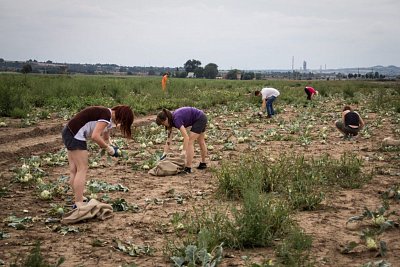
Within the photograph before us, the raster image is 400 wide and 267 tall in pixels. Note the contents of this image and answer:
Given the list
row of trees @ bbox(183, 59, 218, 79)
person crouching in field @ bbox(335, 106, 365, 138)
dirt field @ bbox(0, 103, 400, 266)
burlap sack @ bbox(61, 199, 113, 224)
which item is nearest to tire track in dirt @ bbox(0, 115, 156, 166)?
dirt field @ bbox(0, 103, 400, 266)

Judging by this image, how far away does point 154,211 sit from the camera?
575 centimetres

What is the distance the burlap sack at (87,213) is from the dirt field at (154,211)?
102mm

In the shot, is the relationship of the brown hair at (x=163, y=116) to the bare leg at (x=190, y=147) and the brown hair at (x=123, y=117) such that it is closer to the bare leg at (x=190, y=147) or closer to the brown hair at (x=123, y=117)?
the bare leg at (x=190, y=147)

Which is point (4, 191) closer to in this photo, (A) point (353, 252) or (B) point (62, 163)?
(B) point (62, 163)

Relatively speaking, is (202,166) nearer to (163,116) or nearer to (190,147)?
(190,147)

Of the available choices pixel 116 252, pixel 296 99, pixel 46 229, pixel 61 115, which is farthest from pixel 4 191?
pixel 296 99

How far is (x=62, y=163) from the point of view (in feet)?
28.5

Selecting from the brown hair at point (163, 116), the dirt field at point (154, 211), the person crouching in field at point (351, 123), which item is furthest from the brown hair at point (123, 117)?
the person crouching in field at point (351, 123)

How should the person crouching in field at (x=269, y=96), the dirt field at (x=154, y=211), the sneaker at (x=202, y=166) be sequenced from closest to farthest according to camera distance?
the dirt field at (x=154, y=211)
the sneaker at (x=202, y=166)
the person crouching in field at (x=269, y=96)

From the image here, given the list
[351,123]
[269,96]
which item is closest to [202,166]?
[351,123]

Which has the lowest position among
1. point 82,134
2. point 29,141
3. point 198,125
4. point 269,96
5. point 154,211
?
point 154,211

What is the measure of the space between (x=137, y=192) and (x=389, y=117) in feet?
41.2

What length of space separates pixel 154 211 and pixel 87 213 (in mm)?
929

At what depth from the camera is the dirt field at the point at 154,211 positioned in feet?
13.8
